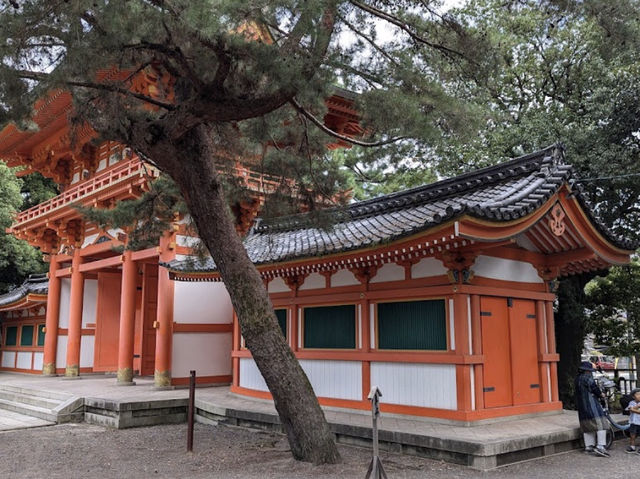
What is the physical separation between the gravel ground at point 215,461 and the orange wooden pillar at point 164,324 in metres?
3.44

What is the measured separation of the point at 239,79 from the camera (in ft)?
21.2

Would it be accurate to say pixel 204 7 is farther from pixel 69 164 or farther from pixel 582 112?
pixel 69 164

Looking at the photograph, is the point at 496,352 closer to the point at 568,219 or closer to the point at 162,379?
the point at 568,219

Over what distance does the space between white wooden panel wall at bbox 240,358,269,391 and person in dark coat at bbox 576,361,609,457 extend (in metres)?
5.81

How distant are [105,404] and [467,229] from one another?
792cm

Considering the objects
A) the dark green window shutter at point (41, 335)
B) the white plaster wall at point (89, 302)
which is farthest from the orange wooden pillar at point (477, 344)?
the dark green window shutter at point (41, 335)

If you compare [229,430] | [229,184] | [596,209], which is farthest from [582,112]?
[229,430]

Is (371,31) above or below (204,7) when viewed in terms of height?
above

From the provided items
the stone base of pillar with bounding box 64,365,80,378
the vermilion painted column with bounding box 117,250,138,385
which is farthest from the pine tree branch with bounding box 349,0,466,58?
the stone base of pillar with bounding box 64,365,80,378

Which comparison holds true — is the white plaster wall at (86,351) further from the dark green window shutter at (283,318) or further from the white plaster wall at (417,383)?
the white plaster wall at (417,383)

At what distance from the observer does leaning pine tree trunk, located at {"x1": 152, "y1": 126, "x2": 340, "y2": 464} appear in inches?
267

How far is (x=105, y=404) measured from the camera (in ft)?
34.9

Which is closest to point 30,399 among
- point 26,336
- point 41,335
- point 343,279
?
point 41,335

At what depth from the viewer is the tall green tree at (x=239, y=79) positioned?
5676 millimetres
